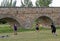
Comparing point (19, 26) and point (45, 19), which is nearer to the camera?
point (19, 26)

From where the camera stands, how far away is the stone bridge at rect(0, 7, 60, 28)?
50656 millimetres

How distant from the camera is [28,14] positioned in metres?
52.2

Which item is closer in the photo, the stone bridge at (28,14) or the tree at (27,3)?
the stone bridge at (28,14)

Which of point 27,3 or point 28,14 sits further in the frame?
point 27,3

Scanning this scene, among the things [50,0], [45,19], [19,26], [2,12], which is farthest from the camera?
[50,0]

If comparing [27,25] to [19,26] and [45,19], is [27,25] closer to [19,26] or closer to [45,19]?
[19,26]

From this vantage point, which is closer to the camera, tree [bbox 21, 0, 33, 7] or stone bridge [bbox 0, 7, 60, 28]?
stone bridge [bbox 0, 7, 60, 28]

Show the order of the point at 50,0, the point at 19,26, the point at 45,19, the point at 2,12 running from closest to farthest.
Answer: the point at 2,12, the point at 19,26, the point at 45,19, the point at 50,0

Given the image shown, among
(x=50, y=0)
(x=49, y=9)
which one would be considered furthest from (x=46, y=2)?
(x=49, y=9)

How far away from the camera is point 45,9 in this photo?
172 ft

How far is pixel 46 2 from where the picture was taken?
80.6 m

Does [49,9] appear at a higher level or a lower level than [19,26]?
higher

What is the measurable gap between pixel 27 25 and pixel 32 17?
1801 mm

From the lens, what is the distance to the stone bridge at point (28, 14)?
50656 mm
